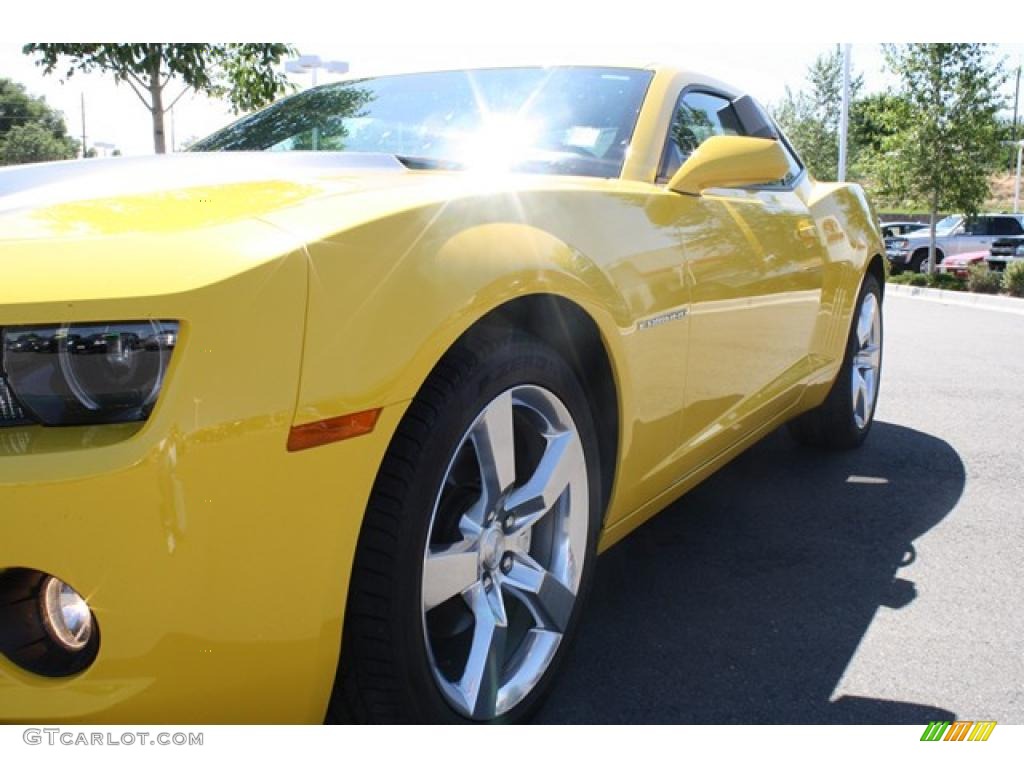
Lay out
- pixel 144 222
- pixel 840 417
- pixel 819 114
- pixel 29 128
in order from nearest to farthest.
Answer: pixel 144 222 < pixel 840 417 < pixel 819 114 < pixel 29 128

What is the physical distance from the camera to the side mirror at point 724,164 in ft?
8.00

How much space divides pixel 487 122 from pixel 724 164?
0.64 metres

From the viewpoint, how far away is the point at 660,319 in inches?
85.6

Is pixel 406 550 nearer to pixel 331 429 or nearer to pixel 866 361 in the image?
pixel 331 429

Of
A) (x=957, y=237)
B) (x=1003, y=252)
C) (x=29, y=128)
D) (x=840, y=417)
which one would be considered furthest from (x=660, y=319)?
(x=29, y=128)

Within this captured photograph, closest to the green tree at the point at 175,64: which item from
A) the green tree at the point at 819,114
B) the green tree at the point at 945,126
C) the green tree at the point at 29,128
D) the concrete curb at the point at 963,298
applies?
the concrete curb at the point at 963,298

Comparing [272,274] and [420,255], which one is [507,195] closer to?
[420,255]

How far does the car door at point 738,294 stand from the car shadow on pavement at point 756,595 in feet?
1.30

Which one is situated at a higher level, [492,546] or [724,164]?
[724,164]

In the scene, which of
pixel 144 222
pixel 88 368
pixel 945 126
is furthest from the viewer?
pixel 945 126

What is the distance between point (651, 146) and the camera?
252 centimetres

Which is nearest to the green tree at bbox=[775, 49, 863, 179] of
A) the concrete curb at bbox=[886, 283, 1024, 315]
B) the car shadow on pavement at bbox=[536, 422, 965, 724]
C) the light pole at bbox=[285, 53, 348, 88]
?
the concrete curb at bbox=[886, 283, 1024, 315]

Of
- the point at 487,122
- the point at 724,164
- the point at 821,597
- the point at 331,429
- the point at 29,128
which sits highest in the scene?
the point at 29,128

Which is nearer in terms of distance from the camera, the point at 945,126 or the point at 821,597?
the point at 821,597
